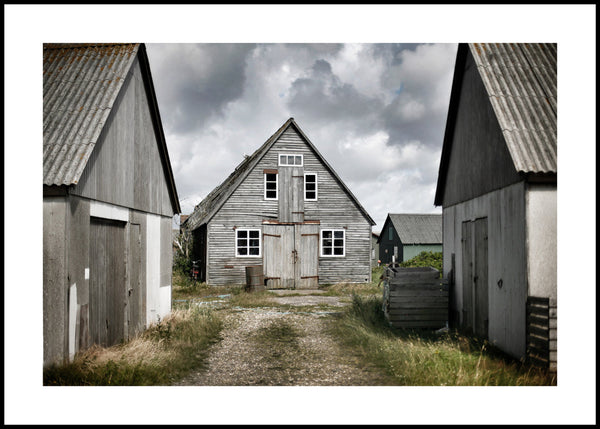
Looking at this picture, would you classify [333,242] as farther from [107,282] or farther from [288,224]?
[107,282]

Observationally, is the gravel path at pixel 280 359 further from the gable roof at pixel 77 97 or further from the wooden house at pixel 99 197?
the gable roof at pixel 77 97

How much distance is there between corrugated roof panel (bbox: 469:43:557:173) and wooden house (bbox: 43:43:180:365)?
6.29 m

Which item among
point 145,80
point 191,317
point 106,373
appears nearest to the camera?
point 106,373

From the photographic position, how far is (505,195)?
26.8 ft

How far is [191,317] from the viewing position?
1185 centimetres

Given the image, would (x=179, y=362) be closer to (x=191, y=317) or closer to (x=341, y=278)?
(x=191, y=317)

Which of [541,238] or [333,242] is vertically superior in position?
[541,238]

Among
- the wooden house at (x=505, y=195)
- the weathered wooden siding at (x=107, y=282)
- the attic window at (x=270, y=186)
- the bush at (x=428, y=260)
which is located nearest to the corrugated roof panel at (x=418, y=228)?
the bush at (x=428, y=260)

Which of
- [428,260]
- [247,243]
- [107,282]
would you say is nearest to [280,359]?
[107,282]

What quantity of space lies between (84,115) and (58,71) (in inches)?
63.4

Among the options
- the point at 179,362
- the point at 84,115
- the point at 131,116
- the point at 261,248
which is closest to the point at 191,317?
the point at 179,362

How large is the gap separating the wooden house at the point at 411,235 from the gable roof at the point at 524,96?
39366 millimetres

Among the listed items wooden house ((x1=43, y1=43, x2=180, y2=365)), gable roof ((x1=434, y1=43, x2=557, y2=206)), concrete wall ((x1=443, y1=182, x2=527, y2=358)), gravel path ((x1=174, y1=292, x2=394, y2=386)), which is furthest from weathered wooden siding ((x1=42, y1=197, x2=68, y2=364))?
concrete wall ((x1=443, y1=182, x2=527, y2=358))

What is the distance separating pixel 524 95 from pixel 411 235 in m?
43.0
